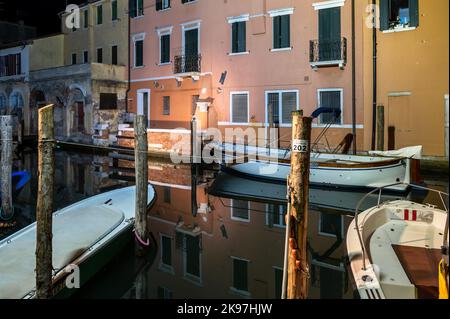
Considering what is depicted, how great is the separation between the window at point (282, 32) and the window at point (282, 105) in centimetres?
199

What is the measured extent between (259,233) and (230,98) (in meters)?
11.0

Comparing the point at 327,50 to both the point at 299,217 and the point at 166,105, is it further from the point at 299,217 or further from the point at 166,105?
the point at 299,217

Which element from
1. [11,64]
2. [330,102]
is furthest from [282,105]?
[11,64]

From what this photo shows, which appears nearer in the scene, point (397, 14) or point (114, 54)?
point (397, 14)

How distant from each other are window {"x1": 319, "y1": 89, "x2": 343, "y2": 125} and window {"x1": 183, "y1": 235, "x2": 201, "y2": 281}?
9.28 meters

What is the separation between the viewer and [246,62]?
18.4 meters

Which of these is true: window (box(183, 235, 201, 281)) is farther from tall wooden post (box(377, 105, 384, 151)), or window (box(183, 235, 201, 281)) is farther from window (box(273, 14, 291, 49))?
window (box(273, 14, 291, 49))

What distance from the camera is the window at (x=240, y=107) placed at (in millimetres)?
18484

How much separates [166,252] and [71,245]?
196 centimetres

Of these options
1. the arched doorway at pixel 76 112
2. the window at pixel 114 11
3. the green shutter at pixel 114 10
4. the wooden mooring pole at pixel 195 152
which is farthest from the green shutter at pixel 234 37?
the arched doorway at pixel 76 112

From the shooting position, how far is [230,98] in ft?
62.2

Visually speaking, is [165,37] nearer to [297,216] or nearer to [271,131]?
[271,131]

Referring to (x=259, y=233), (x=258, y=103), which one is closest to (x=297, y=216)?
(x=259, y=233)

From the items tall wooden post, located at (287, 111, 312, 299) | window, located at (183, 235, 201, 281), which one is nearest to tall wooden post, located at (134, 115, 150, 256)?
window, located at (183, 235, 201, 281)
